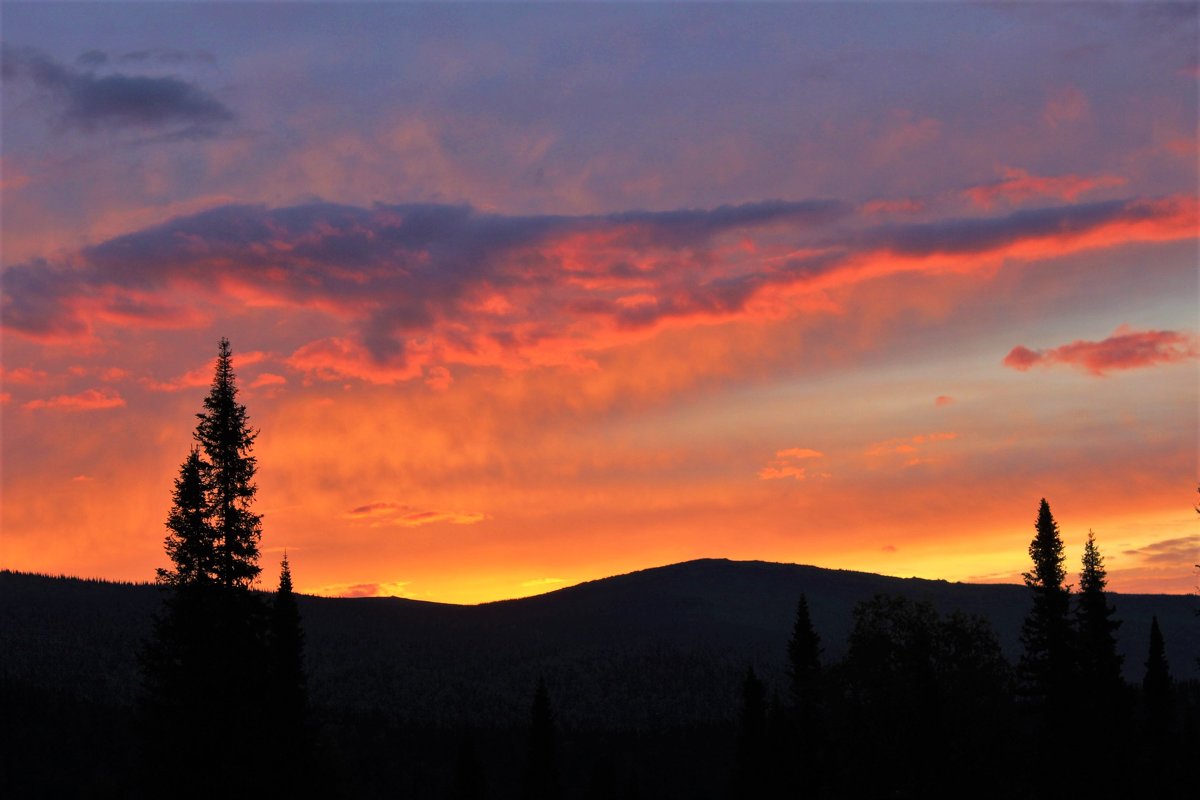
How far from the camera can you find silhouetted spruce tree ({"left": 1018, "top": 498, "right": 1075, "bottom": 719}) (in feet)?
263

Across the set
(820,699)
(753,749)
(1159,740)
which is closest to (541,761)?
(753,749)

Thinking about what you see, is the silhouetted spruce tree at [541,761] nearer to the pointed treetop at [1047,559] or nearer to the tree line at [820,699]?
the tree line at [820,699]

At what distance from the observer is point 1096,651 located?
84750 mm

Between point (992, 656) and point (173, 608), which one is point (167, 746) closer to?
point (173, 608)

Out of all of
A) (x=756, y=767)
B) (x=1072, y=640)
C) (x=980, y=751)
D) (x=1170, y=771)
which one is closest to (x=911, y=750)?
(x=980, y=751)

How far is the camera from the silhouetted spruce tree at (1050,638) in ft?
263

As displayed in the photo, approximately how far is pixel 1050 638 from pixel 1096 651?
451 cm

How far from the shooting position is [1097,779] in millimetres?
76312

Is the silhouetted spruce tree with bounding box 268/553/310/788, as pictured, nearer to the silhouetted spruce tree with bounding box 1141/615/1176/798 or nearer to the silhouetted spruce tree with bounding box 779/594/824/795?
the silhouetted spruce tree with bounding box 779/594/824/795

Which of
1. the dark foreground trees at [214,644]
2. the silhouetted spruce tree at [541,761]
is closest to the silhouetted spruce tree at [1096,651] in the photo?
the silhouetted spruce tree at [541,761]

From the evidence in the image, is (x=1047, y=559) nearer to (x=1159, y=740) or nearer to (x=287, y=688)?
(x=1159, y=740)

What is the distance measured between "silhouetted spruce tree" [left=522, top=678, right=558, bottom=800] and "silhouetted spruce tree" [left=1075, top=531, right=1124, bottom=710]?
142 ft

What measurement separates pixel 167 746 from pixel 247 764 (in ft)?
7.49

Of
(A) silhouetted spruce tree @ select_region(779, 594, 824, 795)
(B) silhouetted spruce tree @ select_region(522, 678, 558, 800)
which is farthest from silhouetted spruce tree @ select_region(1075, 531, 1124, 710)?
(B) silhouetted spruce tree @ select_region(522, 678, 558, 800)
